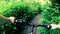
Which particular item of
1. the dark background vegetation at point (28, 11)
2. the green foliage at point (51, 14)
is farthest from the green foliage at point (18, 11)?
the green foliage at point (51, 14)

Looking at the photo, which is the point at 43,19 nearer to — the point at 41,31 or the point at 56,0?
the point at 41,31

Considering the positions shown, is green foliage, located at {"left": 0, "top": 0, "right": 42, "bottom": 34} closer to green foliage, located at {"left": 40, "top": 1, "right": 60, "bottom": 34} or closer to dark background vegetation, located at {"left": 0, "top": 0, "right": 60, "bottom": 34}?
dark background vegetation, located at {"left": 0, "top": 0, "right": 60, "bottom": 34}

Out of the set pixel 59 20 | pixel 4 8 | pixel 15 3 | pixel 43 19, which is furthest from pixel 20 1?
pixel 59 20

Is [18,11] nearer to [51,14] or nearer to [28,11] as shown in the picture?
[28,11]

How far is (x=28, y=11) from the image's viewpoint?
5852mm

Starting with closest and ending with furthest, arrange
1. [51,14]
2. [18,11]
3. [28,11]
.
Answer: [51,14] < [18,11] < [28,11]

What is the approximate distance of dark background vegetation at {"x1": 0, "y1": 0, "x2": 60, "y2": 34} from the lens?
17.4ft

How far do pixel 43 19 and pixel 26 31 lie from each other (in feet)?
2.06

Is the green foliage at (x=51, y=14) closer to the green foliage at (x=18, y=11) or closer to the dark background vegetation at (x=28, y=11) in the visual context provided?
the dark background vegetation at (x=28, y=11)

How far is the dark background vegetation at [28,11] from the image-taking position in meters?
5.29

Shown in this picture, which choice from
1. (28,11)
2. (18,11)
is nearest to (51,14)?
(28,11)

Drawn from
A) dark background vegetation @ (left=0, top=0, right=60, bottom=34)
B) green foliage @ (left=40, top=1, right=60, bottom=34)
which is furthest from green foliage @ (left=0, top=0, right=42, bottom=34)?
green foliage @ (left=40, top=1, right=60, bottom=34)

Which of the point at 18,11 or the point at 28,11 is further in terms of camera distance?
the point at 28,11

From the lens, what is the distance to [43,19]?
5465mm
